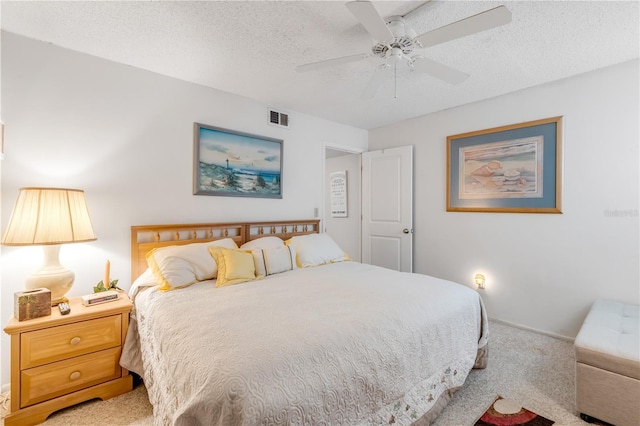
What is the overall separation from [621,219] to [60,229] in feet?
14.4

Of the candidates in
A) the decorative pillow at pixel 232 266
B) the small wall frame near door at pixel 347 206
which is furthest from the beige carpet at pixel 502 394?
the small wall frame near door at pixel 347 206

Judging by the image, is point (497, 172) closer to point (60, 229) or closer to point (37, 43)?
point (60, 229)

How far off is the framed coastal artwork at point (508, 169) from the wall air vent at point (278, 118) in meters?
2.03

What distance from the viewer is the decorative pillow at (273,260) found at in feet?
8.60

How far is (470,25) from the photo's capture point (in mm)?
1487

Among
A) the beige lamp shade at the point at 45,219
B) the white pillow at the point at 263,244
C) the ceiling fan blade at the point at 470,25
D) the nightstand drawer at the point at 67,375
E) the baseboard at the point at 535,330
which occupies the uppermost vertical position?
the ceiling fan blade at the point at 470,25

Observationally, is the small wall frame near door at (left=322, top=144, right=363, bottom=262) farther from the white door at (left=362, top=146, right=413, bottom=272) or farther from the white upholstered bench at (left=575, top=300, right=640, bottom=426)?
the white upholstered bench at (left=575, top=300, right=640, bottom=426)

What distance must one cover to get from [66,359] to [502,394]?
289 centimetres

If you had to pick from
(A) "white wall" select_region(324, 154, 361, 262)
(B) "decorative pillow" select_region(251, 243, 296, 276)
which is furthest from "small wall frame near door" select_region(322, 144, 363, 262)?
(B) "decorative pillow" select_region(251, 243, 296, 276)

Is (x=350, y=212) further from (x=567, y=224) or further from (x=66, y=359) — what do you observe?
(x=66, y=359)

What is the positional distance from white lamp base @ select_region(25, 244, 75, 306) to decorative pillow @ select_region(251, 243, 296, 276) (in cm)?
132

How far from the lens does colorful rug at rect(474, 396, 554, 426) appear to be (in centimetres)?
176

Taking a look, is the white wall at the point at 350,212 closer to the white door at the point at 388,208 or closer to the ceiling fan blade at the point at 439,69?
the white door at the point at 388,208

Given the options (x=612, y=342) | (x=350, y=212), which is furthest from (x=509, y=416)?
(x=350, y=212)
